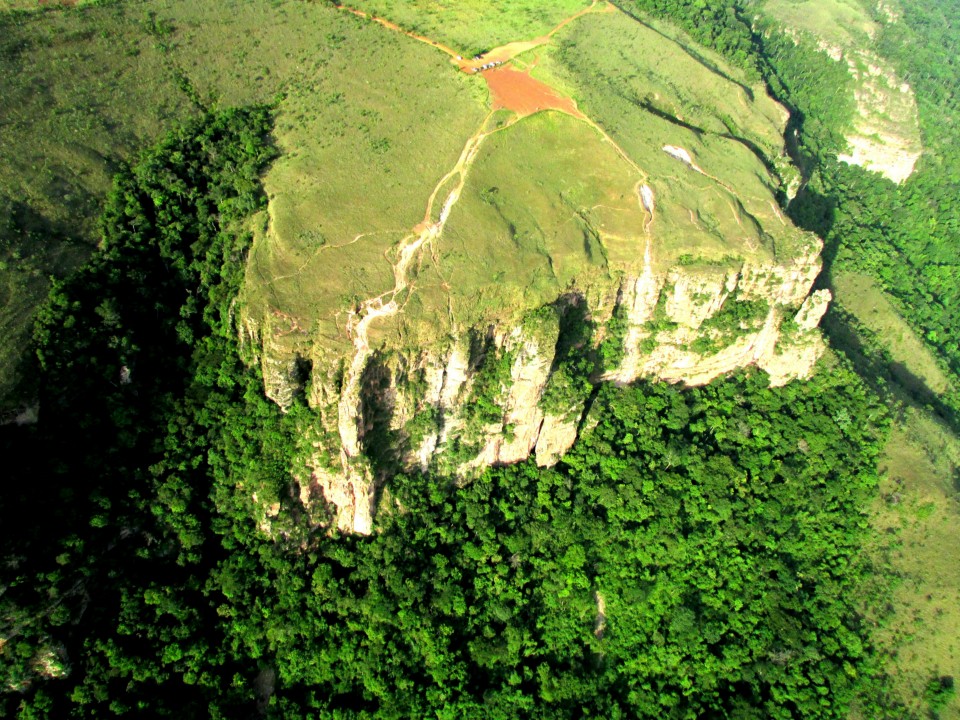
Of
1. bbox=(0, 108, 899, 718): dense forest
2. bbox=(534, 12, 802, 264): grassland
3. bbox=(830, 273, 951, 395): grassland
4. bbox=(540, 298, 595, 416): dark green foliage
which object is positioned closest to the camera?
bbox=(0, 108, 899, 718): dense forest

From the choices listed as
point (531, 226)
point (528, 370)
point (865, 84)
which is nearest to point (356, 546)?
point (528, 370)

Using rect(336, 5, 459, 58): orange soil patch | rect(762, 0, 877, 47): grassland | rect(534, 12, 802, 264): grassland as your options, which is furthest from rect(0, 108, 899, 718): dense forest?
rect(762, 0, 877, 47): grassland

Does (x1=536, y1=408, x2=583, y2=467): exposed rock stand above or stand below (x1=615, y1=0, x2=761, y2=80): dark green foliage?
below

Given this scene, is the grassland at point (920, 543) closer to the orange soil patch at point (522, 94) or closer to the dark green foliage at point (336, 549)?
the dark green foliage at point (336, 549)

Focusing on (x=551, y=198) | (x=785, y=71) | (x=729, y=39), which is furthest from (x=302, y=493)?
(x=785, y=71)

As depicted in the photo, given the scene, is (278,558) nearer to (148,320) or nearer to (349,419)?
(349,419)

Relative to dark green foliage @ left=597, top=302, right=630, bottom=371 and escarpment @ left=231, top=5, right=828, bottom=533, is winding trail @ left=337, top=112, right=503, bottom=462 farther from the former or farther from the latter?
dark green foliage @ left=597, top=302, right=630, bottom=371
